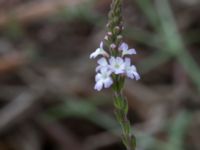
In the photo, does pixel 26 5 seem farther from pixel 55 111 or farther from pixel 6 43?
pixel 55 111

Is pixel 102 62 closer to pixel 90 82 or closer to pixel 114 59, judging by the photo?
pixel 114 59

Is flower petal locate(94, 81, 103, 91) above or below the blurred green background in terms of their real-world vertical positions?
below

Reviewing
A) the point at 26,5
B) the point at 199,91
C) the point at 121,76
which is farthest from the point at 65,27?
the point at 121,76

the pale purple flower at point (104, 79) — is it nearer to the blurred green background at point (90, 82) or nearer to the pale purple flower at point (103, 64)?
the pale purple flower at point (103, 64)

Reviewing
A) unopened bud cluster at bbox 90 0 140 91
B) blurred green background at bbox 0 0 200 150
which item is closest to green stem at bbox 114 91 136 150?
unopened bud cluster at bbox 90 0 140 91

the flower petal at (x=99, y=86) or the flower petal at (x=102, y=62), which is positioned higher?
the flower petal at (x=102, y=62)

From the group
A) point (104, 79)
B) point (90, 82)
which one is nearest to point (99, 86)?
point (104, 79)

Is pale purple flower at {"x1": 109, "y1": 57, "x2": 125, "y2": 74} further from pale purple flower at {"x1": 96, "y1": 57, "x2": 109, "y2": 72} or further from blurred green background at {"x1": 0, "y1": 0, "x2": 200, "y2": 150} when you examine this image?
blurred green background at {"x1": 0, "y1": 0, "x2": 200, "y2": 150}

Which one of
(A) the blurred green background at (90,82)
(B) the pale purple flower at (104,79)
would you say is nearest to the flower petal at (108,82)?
(B) the pale purple flower at (104,79)

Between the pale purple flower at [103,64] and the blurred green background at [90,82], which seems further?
the blurred green background at [90,82]

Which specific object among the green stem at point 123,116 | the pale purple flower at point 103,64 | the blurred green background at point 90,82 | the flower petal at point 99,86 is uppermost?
the blurred green background at point 90,82
